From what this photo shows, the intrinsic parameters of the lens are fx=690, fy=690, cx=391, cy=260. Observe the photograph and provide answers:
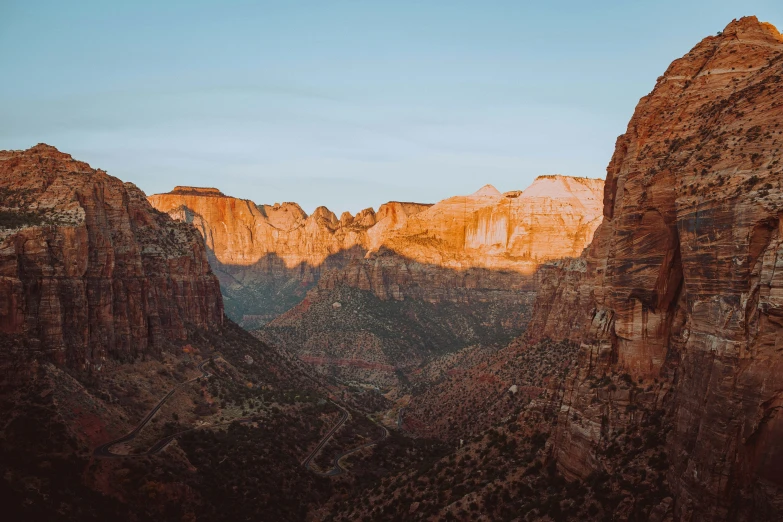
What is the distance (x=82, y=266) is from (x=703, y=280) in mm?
63712

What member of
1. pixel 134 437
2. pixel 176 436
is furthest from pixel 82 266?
pixel 176 436

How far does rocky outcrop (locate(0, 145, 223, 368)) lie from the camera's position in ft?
220

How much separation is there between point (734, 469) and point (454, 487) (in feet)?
81.4

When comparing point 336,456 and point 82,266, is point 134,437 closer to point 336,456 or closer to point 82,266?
point 82,266

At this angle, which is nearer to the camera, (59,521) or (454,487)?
(59,521)

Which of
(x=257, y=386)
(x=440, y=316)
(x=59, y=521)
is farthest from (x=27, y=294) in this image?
(x=440, y=316)

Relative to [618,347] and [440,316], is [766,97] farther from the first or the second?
[440,316]

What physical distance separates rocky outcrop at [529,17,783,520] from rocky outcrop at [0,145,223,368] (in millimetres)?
50770

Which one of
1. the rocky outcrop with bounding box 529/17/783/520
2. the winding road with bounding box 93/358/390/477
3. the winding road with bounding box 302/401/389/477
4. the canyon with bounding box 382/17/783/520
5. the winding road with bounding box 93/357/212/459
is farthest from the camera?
the winding road with bounding box 302/401/389/477

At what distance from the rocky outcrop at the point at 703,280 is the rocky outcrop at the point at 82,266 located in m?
50.8

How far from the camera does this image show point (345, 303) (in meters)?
179

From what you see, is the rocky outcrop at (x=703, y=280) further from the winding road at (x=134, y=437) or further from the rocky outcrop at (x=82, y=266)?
the rocky outcrop at (x=82, y=266)

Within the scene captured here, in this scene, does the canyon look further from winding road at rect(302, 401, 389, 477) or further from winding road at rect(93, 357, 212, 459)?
winding road at rect(93, 357, 212, 459)

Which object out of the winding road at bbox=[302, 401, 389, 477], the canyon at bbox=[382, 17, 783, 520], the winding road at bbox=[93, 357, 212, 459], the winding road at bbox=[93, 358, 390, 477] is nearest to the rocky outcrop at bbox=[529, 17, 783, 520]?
the canyon at bbox=[382, 17, 783, 520]
